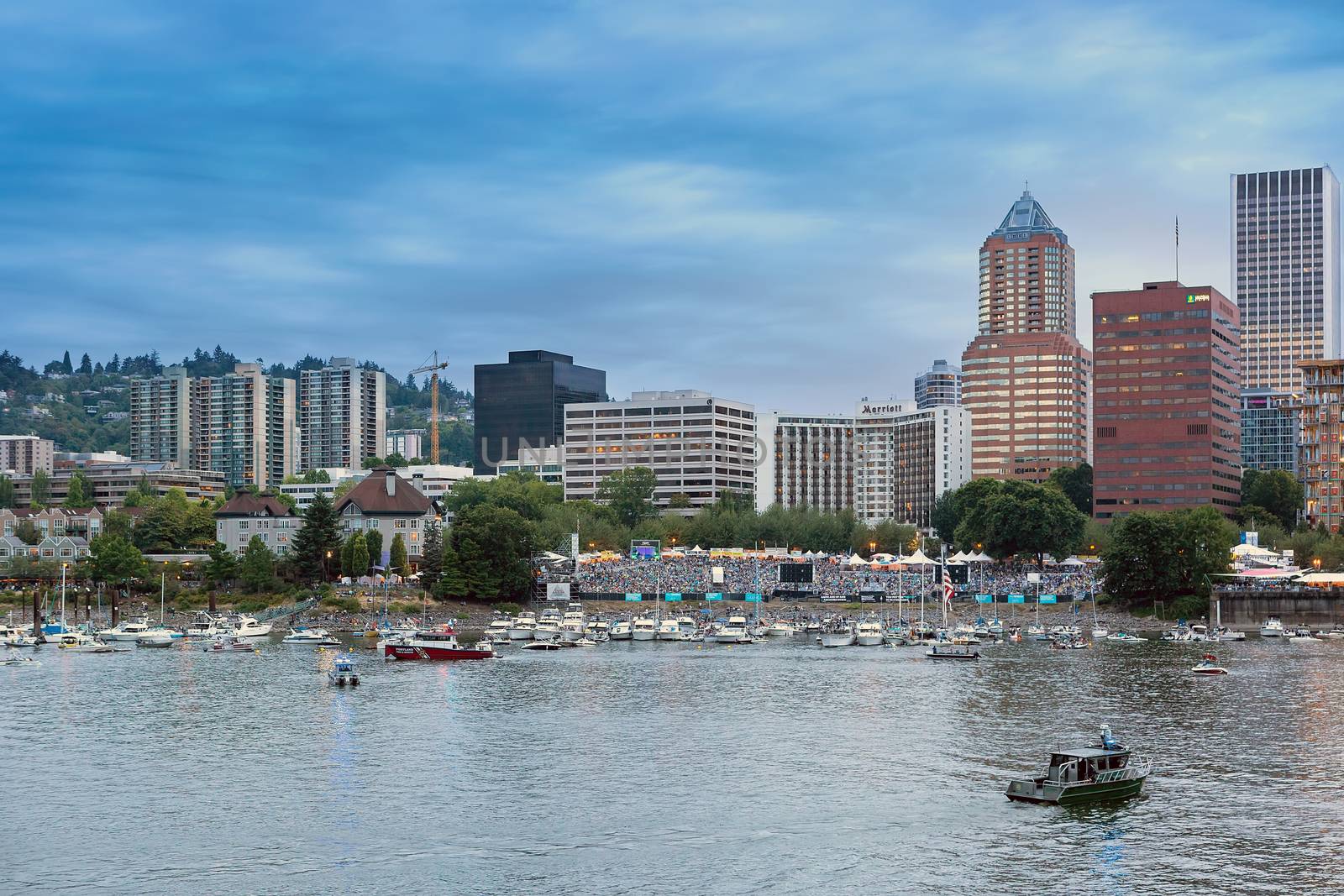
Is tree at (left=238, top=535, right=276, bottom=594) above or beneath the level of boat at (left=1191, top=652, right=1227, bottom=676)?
above

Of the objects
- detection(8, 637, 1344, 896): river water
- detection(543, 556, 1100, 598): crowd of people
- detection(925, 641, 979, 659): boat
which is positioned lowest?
detection(8, 637, 1344, 896): river water

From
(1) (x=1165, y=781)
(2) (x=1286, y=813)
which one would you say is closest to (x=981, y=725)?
(1) (x=1165, y=781)

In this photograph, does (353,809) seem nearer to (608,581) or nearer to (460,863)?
Answer: (460,863)

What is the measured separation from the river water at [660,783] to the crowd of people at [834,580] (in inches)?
2493

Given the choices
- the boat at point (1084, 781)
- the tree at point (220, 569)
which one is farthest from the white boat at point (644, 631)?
the boat at point (1084, 781)

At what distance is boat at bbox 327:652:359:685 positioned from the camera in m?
112

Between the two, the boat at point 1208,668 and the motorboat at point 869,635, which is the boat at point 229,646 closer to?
the motorboat at point 869,635

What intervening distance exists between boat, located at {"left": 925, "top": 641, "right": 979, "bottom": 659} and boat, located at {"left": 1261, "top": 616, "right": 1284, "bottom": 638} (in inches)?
1816

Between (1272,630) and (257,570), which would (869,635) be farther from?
(257,570)

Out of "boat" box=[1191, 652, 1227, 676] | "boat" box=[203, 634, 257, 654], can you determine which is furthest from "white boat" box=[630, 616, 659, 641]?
"boat" box=[1191, 652, 1227, 676]

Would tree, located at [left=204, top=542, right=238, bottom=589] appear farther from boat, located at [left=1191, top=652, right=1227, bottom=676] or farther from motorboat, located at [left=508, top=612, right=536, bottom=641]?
boat, located at [left=1191, top=652, right=1227, bottom=676]

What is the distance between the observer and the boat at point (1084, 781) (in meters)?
65.8

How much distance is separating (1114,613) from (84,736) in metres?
123

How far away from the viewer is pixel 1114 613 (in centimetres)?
17425
